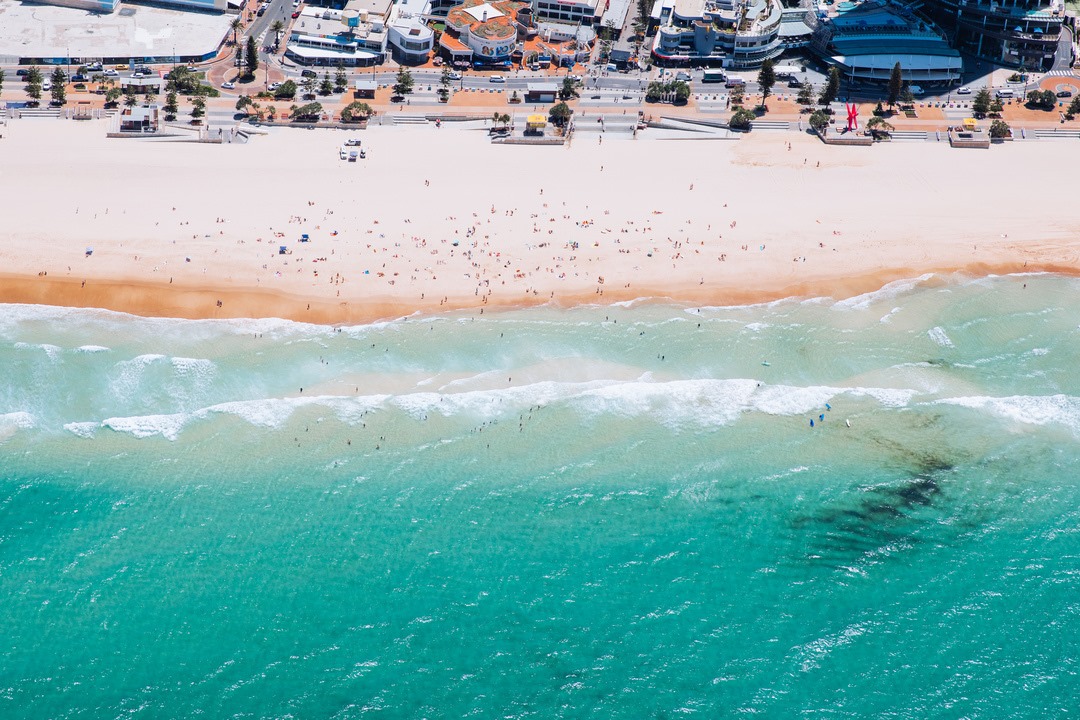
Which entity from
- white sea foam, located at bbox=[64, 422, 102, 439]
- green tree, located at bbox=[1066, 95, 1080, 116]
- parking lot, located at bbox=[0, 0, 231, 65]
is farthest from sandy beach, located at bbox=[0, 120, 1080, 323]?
parking lot, located at bbox=[0, 0, 231, 65]

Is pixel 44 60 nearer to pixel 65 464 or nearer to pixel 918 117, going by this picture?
pixel 65 464

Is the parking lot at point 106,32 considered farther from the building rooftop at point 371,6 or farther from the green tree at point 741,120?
the green tree at point 741,120

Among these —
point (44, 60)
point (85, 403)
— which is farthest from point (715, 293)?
point (44, 60)

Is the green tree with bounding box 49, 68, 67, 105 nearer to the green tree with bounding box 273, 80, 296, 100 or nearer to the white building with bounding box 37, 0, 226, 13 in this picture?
the white building with bounding box 37, 0, 226, 13

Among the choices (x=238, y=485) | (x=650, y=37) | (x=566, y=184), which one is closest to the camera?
(x=238, y=485)

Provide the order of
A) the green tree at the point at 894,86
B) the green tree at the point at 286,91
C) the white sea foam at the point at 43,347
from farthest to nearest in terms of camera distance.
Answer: the green tree at the point at 894,86 < the green tree at the point at 286,91 < the white sea foam at the point at 43,347

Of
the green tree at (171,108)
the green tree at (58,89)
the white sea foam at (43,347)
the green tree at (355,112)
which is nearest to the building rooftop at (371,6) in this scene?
the green tree at (355,112)

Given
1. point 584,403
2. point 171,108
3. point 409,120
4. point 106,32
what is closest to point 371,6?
point 409,120
